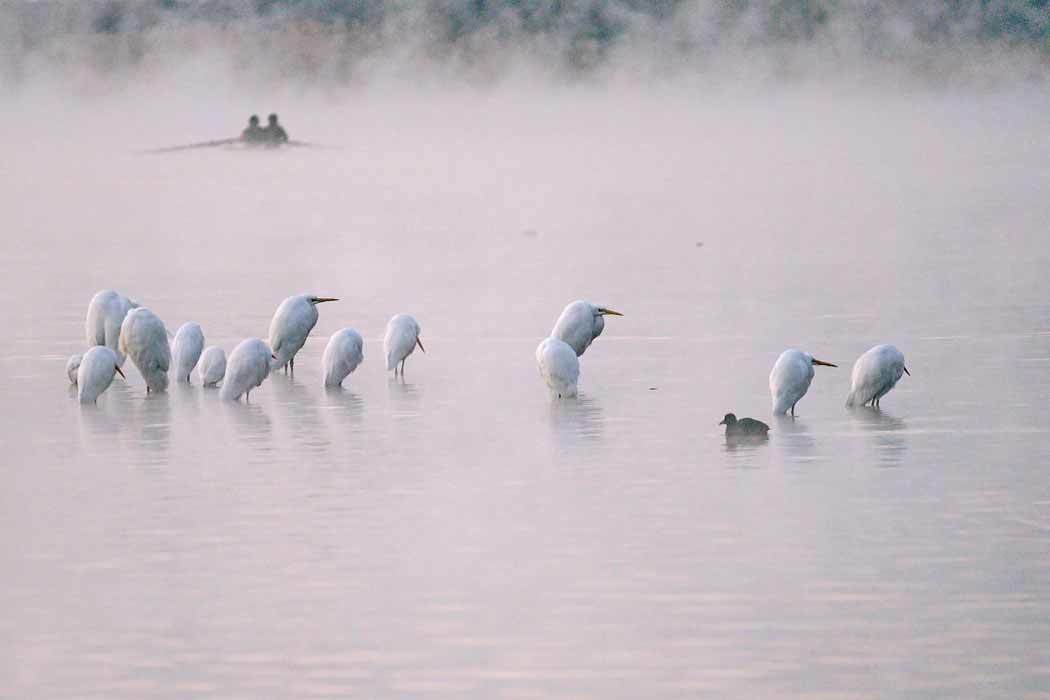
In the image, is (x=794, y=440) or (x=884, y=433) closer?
(x=794, y=440)

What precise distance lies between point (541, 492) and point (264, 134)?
64978 millimetres

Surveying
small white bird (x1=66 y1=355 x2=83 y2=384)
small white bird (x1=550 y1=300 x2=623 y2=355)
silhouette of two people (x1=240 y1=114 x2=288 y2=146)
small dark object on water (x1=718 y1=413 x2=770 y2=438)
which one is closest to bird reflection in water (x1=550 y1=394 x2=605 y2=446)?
small dark object on water (x1=718 y1=413 x2=770 y2=438)

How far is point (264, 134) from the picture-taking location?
7538 cm

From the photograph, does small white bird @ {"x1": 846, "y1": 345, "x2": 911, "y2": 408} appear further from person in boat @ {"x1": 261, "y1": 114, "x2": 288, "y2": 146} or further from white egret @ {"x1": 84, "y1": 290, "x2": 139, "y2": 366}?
person in boat @ {"x1": 261, "y1": 114, "x2": 288, "y2": 146}

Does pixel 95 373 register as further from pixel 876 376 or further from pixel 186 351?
pixel 876 376

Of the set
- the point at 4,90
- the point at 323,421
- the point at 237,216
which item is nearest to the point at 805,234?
the point at 237,216

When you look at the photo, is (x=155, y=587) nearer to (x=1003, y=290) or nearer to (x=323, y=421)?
(x=323, y=421)

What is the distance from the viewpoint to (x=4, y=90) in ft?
308

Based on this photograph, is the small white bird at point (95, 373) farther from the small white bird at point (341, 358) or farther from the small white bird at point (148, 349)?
the small white bird at point (341, 358)

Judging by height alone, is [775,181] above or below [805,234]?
above

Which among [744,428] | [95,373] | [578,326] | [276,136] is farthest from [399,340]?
[276,136]

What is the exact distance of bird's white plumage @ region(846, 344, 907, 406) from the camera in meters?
13.7

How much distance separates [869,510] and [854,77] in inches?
3180

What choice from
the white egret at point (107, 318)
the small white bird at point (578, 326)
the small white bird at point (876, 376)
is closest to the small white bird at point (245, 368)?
the white egret at point (107, 318)
